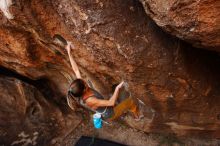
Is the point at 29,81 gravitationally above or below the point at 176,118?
above

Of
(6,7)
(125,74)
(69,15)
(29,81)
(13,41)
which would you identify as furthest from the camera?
(29,81)

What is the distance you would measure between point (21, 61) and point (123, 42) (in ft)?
9.58

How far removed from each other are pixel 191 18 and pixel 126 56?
1343 millimetres

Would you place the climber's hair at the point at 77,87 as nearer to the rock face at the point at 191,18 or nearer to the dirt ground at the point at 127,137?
the rock face at the point at 191,18

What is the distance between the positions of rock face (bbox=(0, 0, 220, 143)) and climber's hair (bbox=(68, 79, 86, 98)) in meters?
0.68

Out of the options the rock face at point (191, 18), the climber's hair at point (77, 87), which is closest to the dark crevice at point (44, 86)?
the climber's hair at point (77, 87)

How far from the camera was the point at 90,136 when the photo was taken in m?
9.20

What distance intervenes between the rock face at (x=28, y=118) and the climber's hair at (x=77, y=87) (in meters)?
3.86

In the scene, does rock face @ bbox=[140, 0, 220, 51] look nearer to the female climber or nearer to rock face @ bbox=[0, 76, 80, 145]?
the female climber

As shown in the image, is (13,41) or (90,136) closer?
(13,41)

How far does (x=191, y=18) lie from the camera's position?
4.42 m

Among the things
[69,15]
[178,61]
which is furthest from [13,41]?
[178,61]

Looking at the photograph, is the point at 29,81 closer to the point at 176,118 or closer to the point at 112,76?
the point at 112,76

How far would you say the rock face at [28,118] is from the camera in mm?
8812
